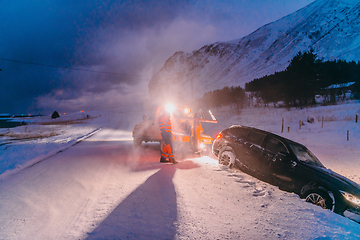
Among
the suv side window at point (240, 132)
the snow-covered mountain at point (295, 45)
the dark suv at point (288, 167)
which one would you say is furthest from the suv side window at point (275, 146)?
the snow-covered mountain at point (295, 45)

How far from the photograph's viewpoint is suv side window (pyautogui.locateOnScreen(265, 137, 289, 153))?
5.29 metres

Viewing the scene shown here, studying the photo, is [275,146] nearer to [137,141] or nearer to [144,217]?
[144,217]

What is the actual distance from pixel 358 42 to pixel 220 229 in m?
152

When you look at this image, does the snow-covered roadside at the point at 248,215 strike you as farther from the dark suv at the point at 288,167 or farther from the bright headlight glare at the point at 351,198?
the bright headlight glare at the point at 351,198

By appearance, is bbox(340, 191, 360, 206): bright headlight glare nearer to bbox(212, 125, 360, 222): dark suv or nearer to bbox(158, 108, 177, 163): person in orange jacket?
bbox(212, 125, 360, 222): dark suv

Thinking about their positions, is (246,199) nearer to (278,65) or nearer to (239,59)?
(278,65)

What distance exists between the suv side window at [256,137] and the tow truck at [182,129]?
145cm

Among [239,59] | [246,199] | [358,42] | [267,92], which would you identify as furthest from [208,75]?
[246,199]

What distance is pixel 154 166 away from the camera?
650cm

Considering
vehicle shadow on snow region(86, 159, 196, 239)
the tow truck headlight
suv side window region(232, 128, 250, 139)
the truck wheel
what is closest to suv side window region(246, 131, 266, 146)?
suv side window region(232, 128, 250, 139)

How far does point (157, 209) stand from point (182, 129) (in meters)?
5.46

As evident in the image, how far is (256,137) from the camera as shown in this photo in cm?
603

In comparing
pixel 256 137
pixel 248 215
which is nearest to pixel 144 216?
pixel 248 215

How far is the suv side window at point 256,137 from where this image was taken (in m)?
5.86
